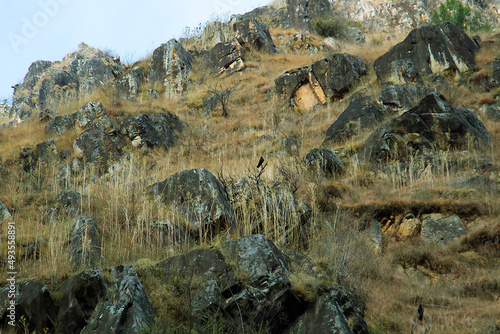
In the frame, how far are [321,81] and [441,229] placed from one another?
1098 centimetres

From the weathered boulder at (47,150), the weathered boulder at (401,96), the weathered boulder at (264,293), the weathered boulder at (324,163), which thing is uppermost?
the weathered boulder at (47,150)

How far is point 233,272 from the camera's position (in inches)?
172

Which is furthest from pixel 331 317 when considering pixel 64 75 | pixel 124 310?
pixel 64 75

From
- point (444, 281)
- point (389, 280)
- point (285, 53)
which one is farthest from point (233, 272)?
point (285, 53)

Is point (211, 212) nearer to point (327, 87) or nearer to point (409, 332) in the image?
point (409, 332)

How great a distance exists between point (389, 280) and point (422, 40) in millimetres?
12923

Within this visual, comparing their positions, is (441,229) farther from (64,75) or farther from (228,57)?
(64,75)

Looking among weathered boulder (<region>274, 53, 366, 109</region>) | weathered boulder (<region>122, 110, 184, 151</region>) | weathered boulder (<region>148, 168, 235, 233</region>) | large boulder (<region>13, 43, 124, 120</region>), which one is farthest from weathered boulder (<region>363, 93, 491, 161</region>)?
large boulder (<region>13, 43, 124, 120</region>)

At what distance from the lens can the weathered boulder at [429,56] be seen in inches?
587

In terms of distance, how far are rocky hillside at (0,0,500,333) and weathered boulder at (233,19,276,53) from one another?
633 centimetres

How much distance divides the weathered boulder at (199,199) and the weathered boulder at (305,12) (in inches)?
995

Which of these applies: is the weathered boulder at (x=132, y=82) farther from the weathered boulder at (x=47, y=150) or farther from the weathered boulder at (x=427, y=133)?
the weathered boulder at (x=427, y=133)

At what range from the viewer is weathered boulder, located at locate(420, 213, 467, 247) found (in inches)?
277

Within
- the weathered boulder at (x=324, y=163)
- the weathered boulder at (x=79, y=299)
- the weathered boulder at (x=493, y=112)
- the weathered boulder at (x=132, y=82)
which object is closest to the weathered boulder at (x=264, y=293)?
the weathered boulder at (x=79, y=299)
